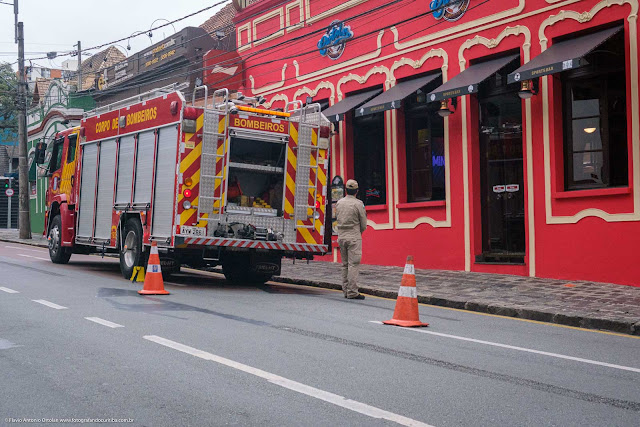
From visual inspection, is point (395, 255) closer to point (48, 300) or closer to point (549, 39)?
point (549, 39)

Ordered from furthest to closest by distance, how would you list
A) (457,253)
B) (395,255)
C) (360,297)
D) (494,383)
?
(395,255) → (457,253) → (360,297) → (494,383)

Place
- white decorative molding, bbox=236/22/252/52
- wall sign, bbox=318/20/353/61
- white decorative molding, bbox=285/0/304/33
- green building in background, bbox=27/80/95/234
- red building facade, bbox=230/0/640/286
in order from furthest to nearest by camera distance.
Answer: green building in background, bbox=27/80/95/234, white decorative molding, bbox=236/22/252/52, white decorative molding, bbox=285/0/304/33, wall sign, bbox=318/20/353/61, red building facade, bbox=230/0/640/286

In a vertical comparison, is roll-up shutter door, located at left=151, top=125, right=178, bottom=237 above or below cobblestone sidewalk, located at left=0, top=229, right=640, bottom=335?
above

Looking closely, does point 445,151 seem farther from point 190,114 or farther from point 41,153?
point 41,153

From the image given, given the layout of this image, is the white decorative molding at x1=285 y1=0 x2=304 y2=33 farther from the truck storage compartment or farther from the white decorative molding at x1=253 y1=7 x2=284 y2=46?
the truck storage compartment

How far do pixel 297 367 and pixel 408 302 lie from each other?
9.64 feet

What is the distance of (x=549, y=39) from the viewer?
13.6 m

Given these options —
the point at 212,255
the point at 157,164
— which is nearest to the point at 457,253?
the point at 212,255

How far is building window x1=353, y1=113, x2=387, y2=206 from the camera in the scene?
18031 mm

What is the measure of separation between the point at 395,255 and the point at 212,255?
18.5ft

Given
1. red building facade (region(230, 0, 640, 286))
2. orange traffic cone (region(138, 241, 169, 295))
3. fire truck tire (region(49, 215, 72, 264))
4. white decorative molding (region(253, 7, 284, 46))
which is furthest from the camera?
white decorative molding (region(253, 7, 284, 46))

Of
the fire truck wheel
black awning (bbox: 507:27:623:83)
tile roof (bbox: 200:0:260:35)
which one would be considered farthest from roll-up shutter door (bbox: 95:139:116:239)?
tile roof (bbox: 200:0:260:35)

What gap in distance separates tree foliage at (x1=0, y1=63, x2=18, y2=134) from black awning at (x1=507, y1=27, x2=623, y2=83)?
3935cm

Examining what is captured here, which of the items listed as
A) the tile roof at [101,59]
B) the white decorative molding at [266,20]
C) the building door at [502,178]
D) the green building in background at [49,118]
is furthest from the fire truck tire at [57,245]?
the tile roof at [101,59]
